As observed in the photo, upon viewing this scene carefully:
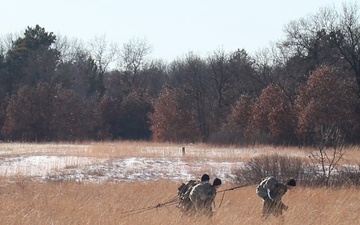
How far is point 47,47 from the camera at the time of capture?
6931cm

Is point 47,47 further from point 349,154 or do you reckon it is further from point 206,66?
point 349,154

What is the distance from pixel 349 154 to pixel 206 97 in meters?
31.6

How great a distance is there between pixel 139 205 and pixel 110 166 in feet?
42.2

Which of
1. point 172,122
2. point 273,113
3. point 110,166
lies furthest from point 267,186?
point 172,122

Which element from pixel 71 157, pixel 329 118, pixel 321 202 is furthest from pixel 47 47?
pixel 321 202

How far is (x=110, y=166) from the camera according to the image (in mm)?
28297

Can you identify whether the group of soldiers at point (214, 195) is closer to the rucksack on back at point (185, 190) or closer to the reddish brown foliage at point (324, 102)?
the rucksack on back at point (185, 190)

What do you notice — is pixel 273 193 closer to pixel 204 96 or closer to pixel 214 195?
pixel 214 195

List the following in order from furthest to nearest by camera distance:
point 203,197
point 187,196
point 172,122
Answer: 1. point 172,122
2. point 187,196
3. point 203,197

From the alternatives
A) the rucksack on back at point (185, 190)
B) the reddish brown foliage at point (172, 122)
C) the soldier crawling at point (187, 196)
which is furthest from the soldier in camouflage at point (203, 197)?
the reddish brown foliage at point (172, 122)

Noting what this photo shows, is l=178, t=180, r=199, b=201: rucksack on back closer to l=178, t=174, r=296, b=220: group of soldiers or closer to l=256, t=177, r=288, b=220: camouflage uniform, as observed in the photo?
l=178, t=174, r=296, b=220: group of soldiers

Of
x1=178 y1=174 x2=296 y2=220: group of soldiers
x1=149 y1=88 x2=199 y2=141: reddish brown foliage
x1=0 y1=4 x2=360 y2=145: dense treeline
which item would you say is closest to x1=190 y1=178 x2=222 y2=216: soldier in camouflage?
x1=178 y1=174 x2=296 y2=220: group of soldiers

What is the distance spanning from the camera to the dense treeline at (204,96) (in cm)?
4756

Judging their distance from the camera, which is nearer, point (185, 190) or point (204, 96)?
point (185, 190)
